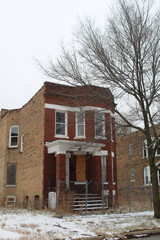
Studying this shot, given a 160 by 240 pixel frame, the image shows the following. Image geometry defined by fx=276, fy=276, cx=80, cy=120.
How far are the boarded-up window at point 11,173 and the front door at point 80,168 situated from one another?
23.8 ft

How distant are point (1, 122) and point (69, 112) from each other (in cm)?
1028

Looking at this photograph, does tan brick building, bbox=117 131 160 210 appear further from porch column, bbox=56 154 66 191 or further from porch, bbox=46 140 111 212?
porch column, bbox=56 154 66 191

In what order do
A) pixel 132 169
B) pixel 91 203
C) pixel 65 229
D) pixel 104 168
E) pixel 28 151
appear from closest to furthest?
pixel 65 229
pixel 91 203
pixel 104 168
pixel 28 151
pixel 132 169

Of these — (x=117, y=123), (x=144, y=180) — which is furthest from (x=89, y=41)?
(x=144, y=180)

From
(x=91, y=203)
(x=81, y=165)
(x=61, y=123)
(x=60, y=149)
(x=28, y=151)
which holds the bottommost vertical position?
(x=91, y=203)

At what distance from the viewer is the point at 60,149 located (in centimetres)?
1692

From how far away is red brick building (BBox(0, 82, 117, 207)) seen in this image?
17.5 m

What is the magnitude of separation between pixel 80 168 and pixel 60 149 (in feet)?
8.67

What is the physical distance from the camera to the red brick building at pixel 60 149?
689 inches

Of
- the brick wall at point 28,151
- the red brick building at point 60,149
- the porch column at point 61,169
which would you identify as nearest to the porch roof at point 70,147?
the red brick building at point 60,149

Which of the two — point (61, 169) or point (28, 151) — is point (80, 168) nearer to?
point (61, 169)

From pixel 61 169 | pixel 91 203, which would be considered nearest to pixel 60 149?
pixel 61 169

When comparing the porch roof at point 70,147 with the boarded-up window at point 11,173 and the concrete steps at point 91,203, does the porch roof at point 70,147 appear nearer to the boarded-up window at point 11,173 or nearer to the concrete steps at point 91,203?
the concrete steps at point 91,203

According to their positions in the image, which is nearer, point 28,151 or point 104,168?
point 104,168
